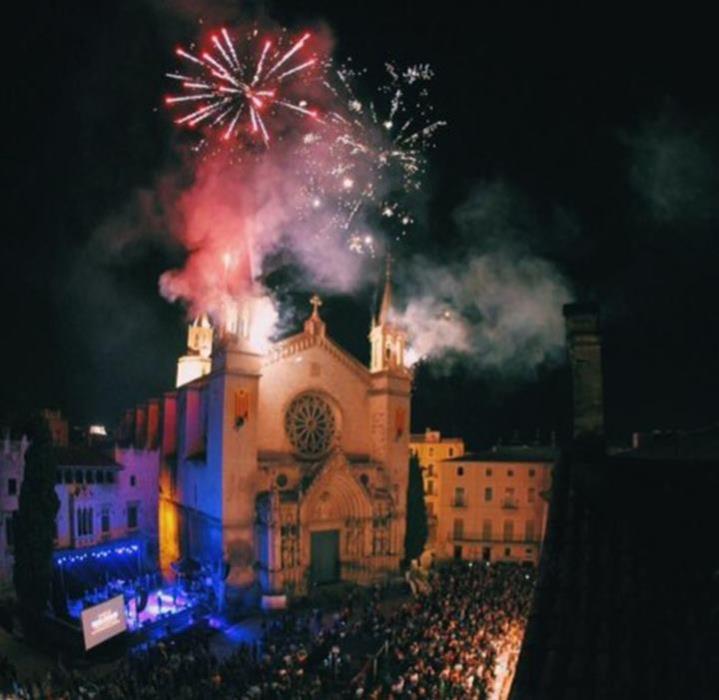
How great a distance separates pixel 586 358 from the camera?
9070mm

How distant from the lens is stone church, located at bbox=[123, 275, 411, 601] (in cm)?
3522

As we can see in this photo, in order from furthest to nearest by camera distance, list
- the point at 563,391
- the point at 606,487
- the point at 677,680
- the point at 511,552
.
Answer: the point at 563,391 → the point at 511,552 → the point at 606,487 → the point at 677,680

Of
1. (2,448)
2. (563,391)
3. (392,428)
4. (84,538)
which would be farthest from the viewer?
(563,391)

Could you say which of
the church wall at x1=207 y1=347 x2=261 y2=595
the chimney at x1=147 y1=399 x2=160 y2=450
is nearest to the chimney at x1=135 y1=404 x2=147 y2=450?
the chimney at x1=147 y1=399 x2=160 y2=450

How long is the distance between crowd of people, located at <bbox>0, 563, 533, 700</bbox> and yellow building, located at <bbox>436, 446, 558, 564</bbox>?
1984 centimetres

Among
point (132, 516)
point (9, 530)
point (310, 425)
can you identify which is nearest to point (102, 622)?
point (9, 530)

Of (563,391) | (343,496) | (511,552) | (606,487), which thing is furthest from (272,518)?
(563,391)

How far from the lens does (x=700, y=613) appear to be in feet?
19.9

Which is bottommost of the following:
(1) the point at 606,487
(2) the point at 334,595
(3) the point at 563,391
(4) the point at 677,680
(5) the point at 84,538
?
(2) the point at 334,595

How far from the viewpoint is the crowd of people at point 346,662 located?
1948 centimetres

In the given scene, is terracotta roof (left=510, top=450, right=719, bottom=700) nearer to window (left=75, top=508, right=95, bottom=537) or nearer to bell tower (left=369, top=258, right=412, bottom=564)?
bell tower (left=369, top=258, right=412, bottom=564)

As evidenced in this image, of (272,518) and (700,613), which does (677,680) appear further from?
(272,518)

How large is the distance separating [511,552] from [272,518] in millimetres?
21504

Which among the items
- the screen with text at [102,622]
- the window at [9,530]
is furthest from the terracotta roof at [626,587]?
the window at [9,530]
